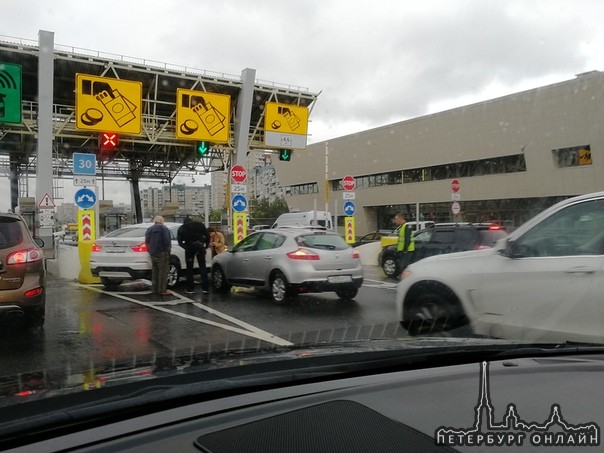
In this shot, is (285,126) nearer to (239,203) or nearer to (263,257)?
(239,203)

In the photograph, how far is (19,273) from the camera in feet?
22.2

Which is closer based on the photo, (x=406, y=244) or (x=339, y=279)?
(x=339, y=279)

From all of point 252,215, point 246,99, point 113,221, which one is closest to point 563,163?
point 246,99

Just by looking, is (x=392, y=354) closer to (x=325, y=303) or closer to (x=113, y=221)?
(x=325, y=303)

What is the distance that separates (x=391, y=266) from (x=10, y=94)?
15.3 m

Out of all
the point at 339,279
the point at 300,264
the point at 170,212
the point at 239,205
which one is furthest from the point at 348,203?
the point at 300,264

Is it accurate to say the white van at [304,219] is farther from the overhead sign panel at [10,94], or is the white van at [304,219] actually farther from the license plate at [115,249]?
the license plate at [115,249]

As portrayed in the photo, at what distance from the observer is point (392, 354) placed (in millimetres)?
2852

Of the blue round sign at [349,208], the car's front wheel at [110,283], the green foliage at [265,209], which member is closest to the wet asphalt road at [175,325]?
the car's front wheel at [110,283]

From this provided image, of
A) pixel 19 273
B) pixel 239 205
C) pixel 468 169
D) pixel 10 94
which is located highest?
pixel 10 94

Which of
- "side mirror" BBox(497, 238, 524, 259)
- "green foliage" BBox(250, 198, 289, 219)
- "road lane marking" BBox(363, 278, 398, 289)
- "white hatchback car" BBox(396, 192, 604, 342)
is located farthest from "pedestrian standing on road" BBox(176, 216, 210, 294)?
"green foliage" BBox(250, 198, 289, 219)

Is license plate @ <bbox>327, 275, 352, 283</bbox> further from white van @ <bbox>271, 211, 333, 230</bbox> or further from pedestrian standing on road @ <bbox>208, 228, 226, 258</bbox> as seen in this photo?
white van @ <bbox>271, 211, 333, 230</bbox>

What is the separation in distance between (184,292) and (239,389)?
31.7 feet

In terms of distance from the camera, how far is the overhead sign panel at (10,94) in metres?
19.3
